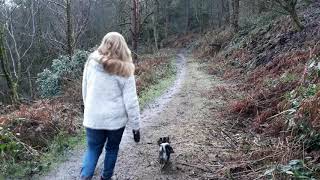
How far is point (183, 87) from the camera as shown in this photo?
15352 mm

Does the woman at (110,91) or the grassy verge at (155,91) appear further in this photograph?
the grassy verge at (155,91)

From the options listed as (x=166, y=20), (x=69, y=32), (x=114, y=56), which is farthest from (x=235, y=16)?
(x=166, y=20)

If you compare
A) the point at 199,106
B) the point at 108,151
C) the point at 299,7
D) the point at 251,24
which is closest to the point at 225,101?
the point at 199,106

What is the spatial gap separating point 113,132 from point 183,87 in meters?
10.3

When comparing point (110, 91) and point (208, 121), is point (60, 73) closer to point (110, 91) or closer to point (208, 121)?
point (208, 121)

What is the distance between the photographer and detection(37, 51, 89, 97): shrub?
16.2m

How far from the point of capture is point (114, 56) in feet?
16.6

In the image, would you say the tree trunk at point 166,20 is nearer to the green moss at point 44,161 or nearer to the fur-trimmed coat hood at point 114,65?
the green moss at point 44,161

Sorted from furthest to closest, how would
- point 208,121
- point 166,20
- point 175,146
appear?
point 166,20 → point 208,121 → point 175,146

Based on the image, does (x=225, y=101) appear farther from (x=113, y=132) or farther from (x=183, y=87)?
(x=113, y=132)

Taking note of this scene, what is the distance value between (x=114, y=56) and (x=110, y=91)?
18.2 inches

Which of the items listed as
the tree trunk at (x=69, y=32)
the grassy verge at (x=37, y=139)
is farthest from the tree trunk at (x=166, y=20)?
the grassy verge at (x=37, y=139)

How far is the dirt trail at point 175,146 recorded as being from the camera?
247 inches

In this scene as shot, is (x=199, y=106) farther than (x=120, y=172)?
Yes
